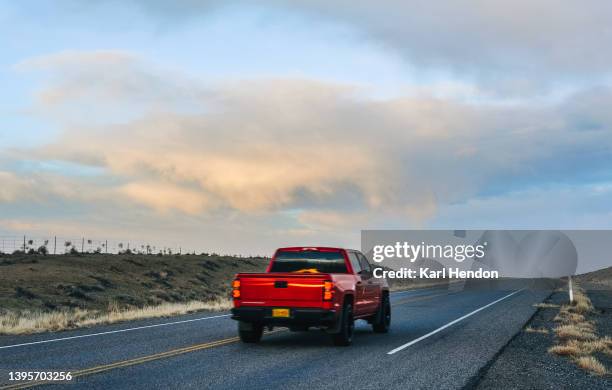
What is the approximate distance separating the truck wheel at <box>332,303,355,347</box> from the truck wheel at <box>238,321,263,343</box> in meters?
1.60

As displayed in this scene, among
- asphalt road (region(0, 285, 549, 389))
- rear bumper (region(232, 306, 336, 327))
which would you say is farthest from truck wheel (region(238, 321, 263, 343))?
rear bumper (region(232, 306, 336, 327))

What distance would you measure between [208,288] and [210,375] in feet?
130

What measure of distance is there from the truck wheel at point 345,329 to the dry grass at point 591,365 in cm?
428

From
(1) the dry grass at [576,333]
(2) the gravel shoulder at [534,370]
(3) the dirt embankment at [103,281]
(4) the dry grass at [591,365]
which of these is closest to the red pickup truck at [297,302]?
(2) the gravel shoulder at [534,370]

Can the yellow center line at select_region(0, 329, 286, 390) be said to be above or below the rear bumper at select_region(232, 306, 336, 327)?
below

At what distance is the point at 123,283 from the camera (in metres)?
42.0

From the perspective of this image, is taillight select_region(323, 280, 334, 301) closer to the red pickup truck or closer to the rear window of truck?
the red pickup truck

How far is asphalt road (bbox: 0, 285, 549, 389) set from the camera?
935cm

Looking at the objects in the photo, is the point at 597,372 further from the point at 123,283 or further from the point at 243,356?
the point at 123,283

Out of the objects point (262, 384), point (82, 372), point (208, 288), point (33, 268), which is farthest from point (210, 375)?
point (208, 288)

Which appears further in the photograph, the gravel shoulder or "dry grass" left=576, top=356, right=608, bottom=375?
"dry grass" left=576, top=356, right=608, bottom=375

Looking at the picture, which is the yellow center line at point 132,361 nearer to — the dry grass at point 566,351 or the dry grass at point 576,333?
the dry grass at point 566,351

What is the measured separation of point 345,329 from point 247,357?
263cm

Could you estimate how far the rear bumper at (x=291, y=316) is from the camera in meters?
13.1
